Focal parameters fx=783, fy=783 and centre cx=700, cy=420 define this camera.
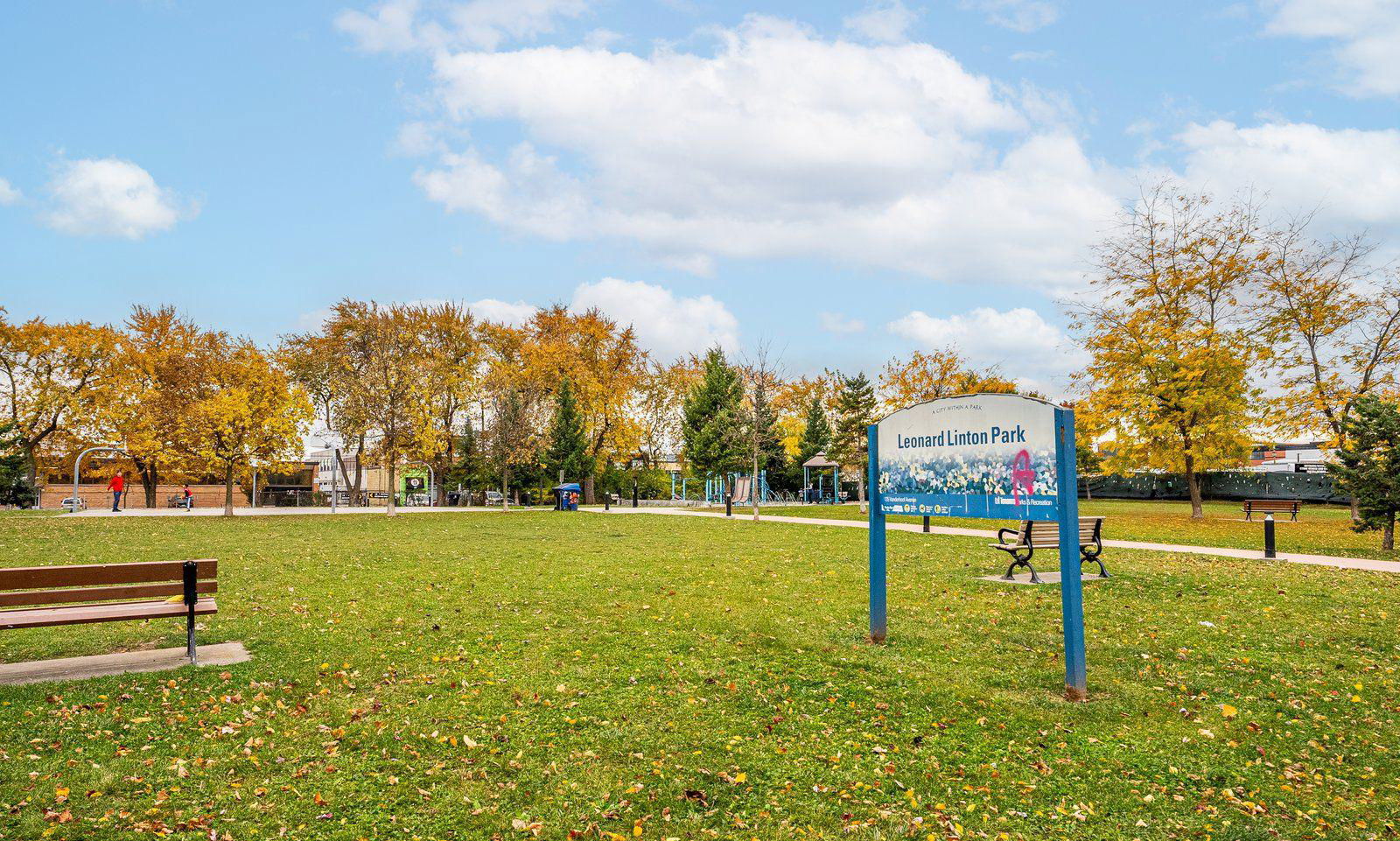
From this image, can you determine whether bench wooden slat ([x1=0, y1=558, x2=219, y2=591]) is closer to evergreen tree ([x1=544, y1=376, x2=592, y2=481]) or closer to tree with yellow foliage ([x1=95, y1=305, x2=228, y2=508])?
tree with yellow foliage ([x1=95, y1=305, x2=228, y2=508])

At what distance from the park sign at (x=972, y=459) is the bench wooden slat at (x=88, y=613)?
6.15m

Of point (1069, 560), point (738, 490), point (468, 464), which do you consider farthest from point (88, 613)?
point (738, 490)

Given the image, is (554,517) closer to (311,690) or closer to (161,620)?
(161,620)

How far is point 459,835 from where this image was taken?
3803mm

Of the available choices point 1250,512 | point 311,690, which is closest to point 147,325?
point 311,690

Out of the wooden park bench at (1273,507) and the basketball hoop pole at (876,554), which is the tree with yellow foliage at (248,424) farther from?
the wooden park bench at (1273,507)

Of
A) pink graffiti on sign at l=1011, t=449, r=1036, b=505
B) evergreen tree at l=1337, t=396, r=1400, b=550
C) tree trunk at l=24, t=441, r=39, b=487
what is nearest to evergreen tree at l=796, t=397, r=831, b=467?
evergreen tree at l=1337, t=396, r=1400, b=550

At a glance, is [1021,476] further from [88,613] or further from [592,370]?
[592,370]

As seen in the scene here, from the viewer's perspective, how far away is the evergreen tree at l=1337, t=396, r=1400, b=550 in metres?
14.4

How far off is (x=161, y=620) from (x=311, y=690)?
3.70 meters

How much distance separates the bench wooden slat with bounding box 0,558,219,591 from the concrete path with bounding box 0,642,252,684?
688 mm

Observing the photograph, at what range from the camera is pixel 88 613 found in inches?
245

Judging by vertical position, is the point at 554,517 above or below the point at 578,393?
below

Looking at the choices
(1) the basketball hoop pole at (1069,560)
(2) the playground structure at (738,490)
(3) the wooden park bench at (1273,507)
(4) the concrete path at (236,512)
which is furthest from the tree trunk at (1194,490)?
(4) the concrete path at (236,512)
